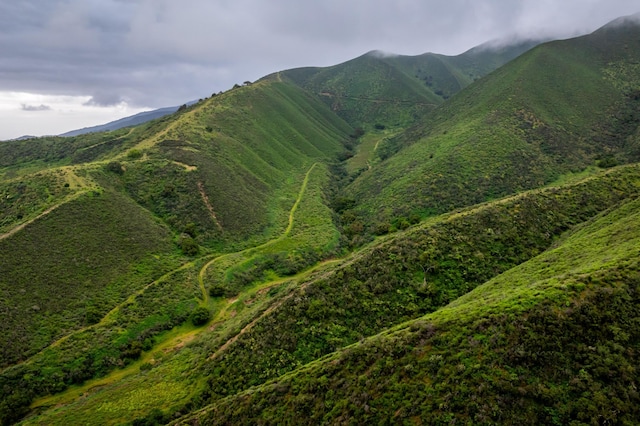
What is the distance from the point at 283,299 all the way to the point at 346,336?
24.6 feet

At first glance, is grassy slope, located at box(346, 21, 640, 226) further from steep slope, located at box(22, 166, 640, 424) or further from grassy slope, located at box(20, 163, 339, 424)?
steep slope, located at box(22, 166, 640, 424)

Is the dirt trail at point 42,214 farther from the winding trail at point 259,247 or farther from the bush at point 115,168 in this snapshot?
the winding trail at point 259,247

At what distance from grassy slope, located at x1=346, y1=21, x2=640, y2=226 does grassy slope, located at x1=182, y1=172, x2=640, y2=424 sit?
39594mm

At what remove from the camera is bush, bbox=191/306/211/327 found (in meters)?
37.0

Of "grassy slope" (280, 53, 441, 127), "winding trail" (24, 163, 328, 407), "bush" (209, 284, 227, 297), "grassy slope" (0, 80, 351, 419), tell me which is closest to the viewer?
"winding trail" (24, 163, 328, 407)

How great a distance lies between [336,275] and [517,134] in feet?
207

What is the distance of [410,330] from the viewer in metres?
20.9

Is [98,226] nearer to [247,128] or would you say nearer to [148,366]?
[148,366]

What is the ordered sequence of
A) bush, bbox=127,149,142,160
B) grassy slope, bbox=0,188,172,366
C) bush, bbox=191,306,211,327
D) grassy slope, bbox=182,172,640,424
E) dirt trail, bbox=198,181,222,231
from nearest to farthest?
grassy slope, bbox=182,172,640,424 → grassy slope, bbox=0,188,172,366 → bush, bbox=191,306,211,327 → dirt trail, bbox=198,181,222,231 → bush, bbox=127,149,142,160

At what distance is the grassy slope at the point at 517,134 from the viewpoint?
6290 centimetres

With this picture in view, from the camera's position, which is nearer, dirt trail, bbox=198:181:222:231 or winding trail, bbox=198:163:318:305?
winding trail, bbox=198:163:318:305

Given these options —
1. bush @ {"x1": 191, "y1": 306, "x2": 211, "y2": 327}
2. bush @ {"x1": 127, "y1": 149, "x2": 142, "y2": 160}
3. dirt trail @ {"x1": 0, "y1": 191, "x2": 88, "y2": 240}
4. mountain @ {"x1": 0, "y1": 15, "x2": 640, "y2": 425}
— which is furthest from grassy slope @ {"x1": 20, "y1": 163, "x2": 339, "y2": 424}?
bush @ {"x1": 127, "y1": 149, "x2": 142, "y2": 160}

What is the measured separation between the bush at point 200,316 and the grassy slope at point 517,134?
3297 cm

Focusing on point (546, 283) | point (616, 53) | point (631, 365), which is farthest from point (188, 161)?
point (616, 53)
